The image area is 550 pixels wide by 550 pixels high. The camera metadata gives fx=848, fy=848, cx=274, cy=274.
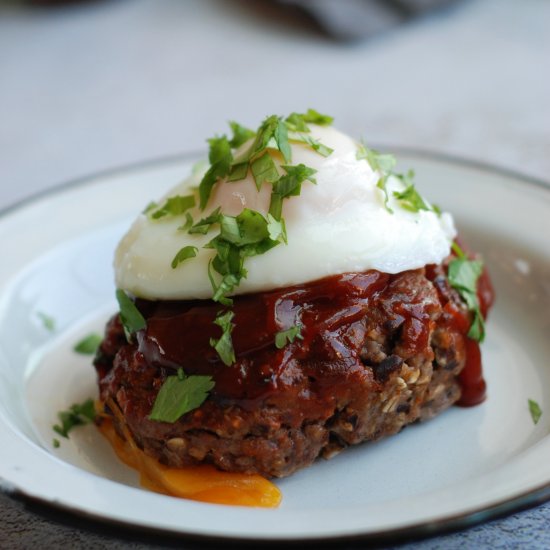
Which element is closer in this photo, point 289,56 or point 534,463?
point 534,463

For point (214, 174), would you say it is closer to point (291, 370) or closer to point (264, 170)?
point (264, 170)

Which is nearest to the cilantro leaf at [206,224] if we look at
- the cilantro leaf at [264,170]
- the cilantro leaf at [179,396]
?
the cilantro leaf at [264,170]

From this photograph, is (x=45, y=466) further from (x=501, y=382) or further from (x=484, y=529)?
(x=501, y=382)

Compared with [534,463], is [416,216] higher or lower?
higher

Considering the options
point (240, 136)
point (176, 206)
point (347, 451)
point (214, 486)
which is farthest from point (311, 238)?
point (214, 486)

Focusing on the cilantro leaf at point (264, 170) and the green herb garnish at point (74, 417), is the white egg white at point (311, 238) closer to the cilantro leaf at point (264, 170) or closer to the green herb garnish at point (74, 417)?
the cilantro leaf at point (264, 170)

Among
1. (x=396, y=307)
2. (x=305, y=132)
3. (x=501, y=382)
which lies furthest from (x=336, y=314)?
(x=501, y=382)

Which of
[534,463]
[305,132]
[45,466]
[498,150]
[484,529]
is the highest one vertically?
[305,132]
